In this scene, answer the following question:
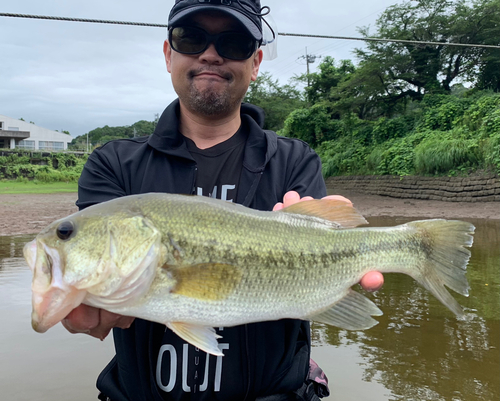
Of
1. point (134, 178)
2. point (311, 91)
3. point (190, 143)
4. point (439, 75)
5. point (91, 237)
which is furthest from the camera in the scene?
point (311, 91)

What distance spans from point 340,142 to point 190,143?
83.8 feet

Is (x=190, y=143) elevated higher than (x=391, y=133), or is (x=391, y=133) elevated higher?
(x=391, y=133)

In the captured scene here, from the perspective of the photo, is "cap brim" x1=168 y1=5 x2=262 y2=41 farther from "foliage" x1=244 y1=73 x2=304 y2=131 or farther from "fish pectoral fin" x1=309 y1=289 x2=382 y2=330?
"foliage" x1=244 y1=73 x2=304 y2=131

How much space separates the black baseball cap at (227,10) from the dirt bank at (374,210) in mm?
11583

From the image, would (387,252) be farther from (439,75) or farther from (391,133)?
(439,75)

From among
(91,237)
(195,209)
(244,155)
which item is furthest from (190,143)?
(91,237)

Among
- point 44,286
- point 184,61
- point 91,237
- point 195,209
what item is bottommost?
point 44,286

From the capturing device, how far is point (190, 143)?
2721mm

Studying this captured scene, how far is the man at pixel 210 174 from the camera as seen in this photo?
2250mm

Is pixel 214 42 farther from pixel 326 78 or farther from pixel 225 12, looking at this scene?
pixel 326 78

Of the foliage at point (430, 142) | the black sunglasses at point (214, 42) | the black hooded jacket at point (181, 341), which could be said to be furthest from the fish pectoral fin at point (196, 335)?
the foliage at point (430, 142)

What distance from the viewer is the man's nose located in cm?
258

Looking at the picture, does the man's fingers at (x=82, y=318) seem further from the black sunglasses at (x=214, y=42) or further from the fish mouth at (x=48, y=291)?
the black sunglasses at (x=214, y=42)

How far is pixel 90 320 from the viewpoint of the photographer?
1913mm
